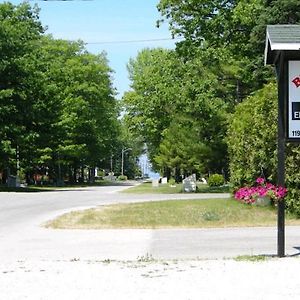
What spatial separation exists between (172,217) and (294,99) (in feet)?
32.2

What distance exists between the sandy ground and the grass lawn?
7.39m

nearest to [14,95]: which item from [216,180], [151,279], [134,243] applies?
[216,180]

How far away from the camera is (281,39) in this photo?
443 inches

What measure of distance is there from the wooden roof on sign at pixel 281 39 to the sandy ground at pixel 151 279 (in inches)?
148

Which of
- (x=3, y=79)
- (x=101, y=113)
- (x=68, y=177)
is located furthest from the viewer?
(x=68, y=177)

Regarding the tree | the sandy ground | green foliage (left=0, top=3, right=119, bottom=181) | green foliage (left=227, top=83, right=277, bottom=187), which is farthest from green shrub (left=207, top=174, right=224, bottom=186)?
the sandy ground

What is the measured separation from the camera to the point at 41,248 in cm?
1373

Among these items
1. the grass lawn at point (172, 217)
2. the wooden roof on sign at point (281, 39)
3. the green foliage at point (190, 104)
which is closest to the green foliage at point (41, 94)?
the green foliage at point (190, 104)

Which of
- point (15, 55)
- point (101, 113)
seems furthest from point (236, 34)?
point (101, 113)

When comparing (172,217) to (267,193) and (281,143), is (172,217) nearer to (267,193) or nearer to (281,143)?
(267,193)

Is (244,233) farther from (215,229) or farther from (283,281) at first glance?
(283,281)

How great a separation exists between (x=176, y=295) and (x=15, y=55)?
41.0 meters

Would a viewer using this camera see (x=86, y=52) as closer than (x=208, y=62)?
No

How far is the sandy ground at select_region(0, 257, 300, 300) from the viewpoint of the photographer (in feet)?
26.6
